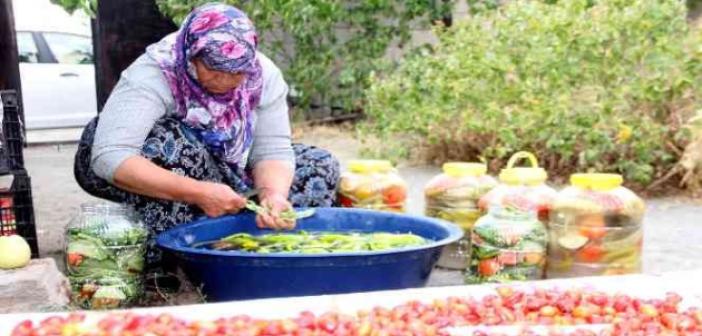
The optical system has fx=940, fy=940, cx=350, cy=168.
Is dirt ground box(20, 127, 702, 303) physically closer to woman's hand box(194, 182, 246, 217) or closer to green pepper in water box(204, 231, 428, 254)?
green pepper in water box(204, 231, 428, 254)

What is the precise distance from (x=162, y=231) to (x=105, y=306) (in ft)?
1.26

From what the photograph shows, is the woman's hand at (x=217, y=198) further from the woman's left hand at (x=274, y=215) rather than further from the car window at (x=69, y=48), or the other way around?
the car window at (x=69, y=48)

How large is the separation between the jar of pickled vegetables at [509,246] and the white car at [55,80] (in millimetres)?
8461

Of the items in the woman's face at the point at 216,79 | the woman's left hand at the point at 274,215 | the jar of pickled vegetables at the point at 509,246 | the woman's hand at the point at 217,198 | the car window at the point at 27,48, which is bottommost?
the jar of pickled vegetables at the point at 509,246

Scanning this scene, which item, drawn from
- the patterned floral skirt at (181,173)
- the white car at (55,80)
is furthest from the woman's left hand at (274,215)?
the white car at (55,80)

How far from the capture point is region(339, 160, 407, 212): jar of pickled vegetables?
3732mm

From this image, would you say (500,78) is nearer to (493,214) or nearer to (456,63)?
(456,63)

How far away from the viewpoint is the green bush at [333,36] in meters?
8.37

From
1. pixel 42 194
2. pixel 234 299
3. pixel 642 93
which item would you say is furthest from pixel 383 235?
pixel 42 194

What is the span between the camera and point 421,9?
27.9 ft

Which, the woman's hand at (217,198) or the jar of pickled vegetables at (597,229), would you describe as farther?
the jar of pickled vegetables at (597,229)

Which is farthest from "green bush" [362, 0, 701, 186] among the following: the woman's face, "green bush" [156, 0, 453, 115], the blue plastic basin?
the woman's face

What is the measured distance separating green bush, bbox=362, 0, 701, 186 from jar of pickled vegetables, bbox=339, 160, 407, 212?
1941 millimetres

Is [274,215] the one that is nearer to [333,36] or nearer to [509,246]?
[509,246]
